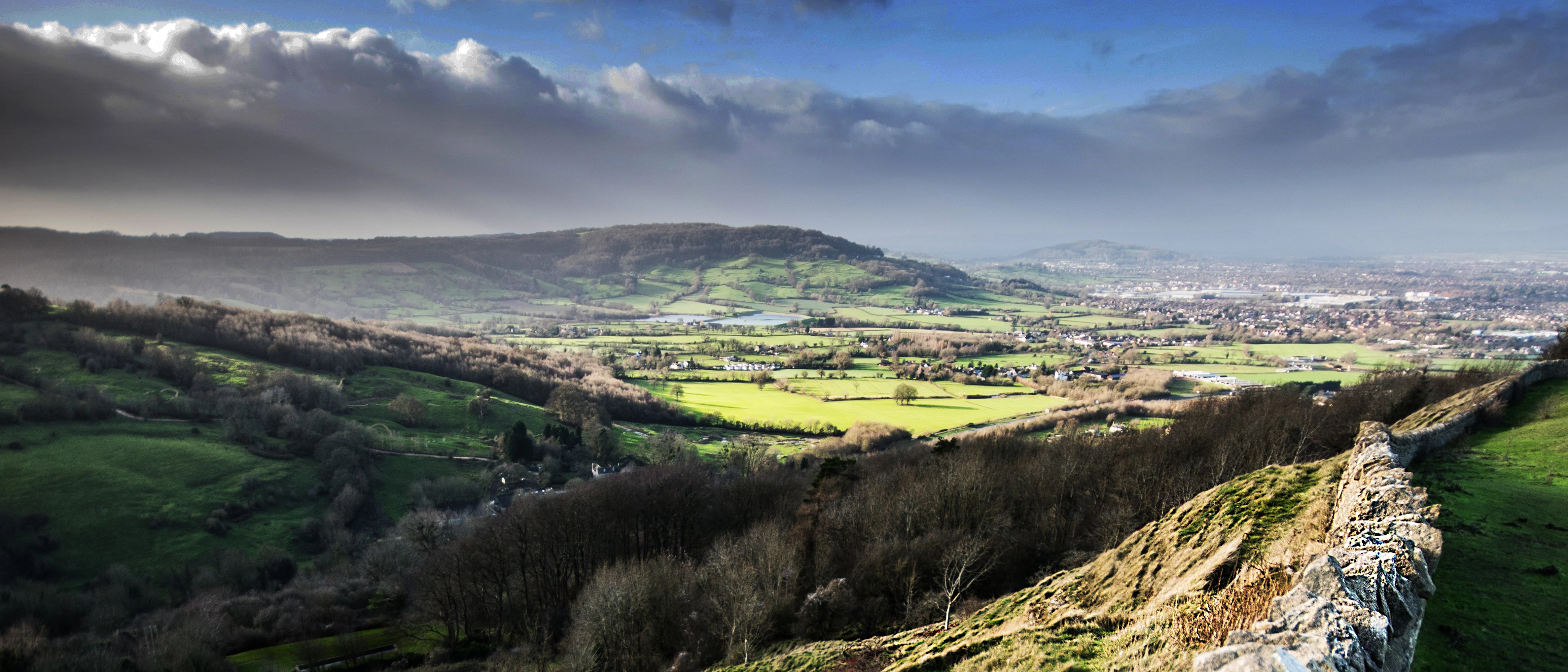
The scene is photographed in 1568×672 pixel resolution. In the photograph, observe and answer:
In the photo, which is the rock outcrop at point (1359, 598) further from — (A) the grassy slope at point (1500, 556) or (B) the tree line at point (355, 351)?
(B) the tree line at point (355, 351)

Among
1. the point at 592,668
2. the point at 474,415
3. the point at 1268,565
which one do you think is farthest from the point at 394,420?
the point at 1268,565

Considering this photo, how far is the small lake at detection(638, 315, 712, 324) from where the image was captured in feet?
524

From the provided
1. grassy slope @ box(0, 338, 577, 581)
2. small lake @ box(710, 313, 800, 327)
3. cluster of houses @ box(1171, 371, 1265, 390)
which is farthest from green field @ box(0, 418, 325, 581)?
cluster of houses @ box(1171, 371, 1265, 390)

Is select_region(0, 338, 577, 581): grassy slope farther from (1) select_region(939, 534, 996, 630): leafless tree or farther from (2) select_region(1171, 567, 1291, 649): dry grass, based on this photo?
(2) select_region(1171, 567, 1291, 649): dry grass

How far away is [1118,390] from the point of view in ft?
229

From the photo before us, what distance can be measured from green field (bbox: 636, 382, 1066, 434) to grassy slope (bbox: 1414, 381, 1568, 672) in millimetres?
45738

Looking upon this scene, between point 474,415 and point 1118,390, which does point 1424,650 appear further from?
point 474,415

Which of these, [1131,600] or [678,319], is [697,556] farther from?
[678,319]

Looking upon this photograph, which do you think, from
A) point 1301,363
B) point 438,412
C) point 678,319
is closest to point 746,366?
point 438,412

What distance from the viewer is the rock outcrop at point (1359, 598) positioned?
4.96 metres

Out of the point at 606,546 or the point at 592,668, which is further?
the point at 606,546

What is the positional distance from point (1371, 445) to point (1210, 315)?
536 ft

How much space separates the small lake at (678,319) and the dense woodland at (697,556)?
11185cm

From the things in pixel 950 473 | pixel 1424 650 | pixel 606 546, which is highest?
pixel 1424 650
